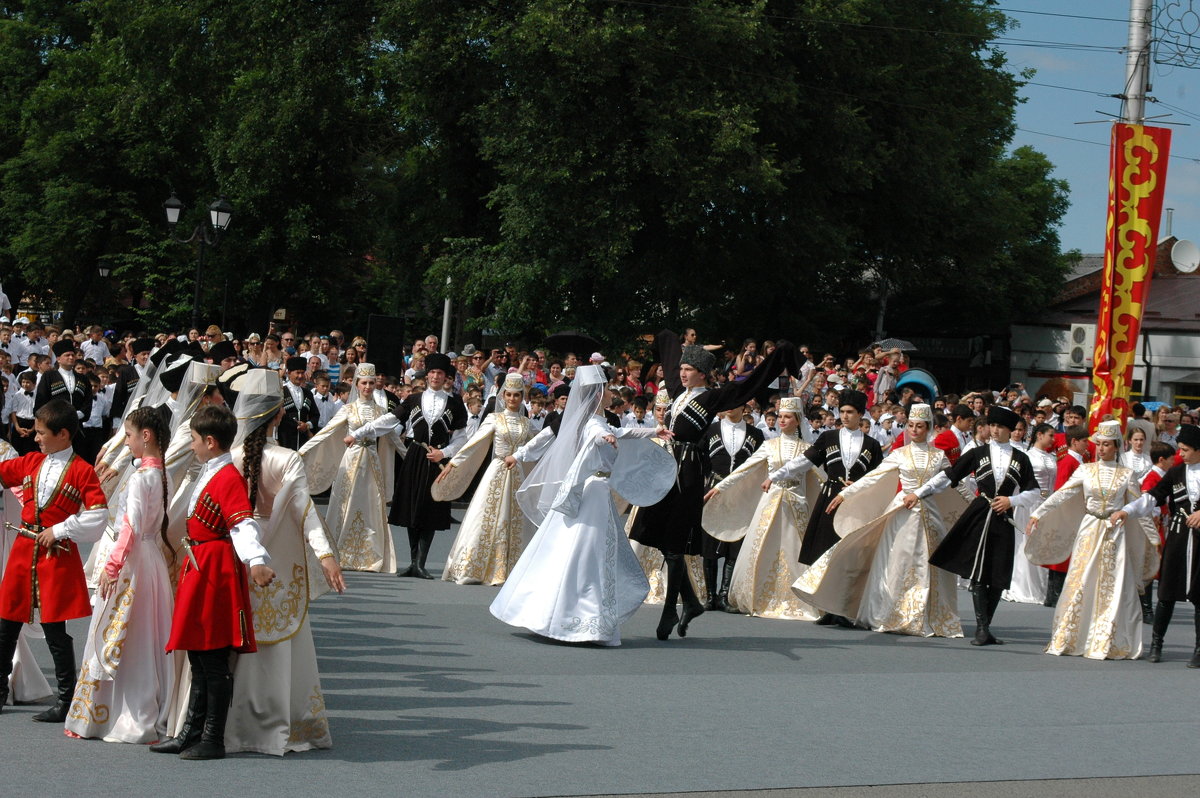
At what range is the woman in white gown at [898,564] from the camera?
11195 millimetres

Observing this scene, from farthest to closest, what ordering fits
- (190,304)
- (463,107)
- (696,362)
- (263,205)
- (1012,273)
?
(1012,273) → (190,304) → (263,205) → (463,107) → (696,362)

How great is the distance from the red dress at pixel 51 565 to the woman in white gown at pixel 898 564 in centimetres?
619

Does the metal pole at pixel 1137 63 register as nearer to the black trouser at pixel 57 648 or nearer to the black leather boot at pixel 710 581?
the black leather boot at pixel 710 581

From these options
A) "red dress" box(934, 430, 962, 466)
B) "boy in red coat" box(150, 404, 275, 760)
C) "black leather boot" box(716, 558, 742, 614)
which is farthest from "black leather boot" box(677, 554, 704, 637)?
"boy in red coat" box(150, 404, 275, 760)

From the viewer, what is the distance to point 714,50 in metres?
26.3

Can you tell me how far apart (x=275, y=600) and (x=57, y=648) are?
110cm

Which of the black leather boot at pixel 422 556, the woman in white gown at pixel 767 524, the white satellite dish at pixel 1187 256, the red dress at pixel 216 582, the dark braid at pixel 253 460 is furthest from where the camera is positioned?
the white satellite dish at pixel 1187 256

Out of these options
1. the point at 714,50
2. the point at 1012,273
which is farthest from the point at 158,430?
the point at 1012,273

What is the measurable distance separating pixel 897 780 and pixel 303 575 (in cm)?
270

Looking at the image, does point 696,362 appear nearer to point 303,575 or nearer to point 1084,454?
point 303,575

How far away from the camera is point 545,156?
26.5m

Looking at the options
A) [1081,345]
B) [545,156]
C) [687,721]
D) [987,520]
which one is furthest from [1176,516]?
[1081,345]

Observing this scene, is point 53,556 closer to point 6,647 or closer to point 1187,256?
point 6,647

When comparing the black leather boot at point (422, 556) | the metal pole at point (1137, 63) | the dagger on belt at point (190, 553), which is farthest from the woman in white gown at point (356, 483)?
the metal pole at point (1137, 63)
